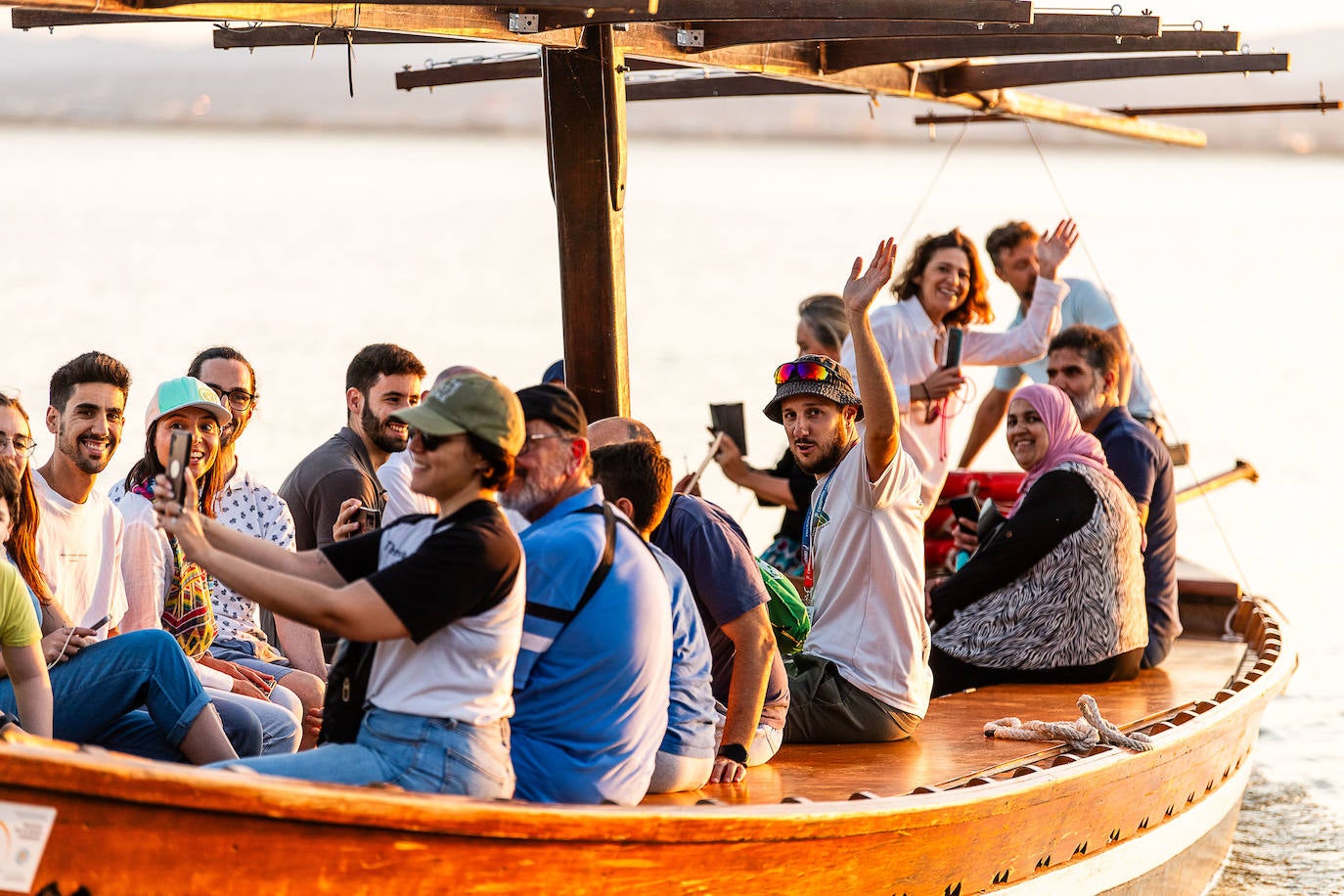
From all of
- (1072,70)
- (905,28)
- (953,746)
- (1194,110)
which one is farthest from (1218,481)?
(953,746)

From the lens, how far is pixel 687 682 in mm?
4660

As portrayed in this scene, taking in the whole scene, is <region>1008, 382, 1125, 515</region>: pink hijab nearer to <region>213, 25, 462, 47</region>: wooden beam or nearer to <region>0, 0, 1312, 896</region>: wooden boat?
<region>0, 0, 1312, 896</region>: wooden boat

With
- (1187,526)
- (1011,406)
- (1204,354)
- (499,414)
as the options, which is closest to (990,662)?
(1011,406)

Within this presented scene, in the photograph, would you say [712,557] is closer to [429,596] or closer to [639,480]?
[639,480]

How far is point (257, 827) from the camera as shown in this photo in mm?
3648

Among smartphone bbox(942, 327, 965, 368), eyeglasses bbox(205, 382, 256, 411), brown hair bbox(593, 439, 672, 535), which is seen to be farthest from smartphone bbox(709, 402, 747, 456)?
brown hair bbox(593, 439, 672, 535)

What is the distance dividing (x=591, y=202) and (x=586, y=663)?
263 centimetres

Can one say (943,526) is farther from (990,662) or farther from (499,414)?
(499,414)

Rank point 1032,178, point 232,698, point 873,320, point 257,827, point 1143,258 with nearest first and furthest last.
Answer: point 257,827
point 232,698
point 873,320
point 1143,258
point 1032,178

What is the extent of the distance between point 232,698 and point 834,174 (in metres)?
89.9

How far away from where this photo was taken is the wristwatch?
16.4 feet

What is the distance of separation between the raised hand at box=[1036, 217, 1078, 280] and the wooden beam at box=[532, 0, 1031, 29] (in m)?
2.20

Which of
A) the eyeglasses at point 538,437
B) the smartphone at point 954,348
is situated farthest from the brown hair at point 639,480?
the smartphone at point 954,348

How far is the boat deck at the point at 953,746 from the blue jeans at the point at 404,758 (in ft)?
2.46
